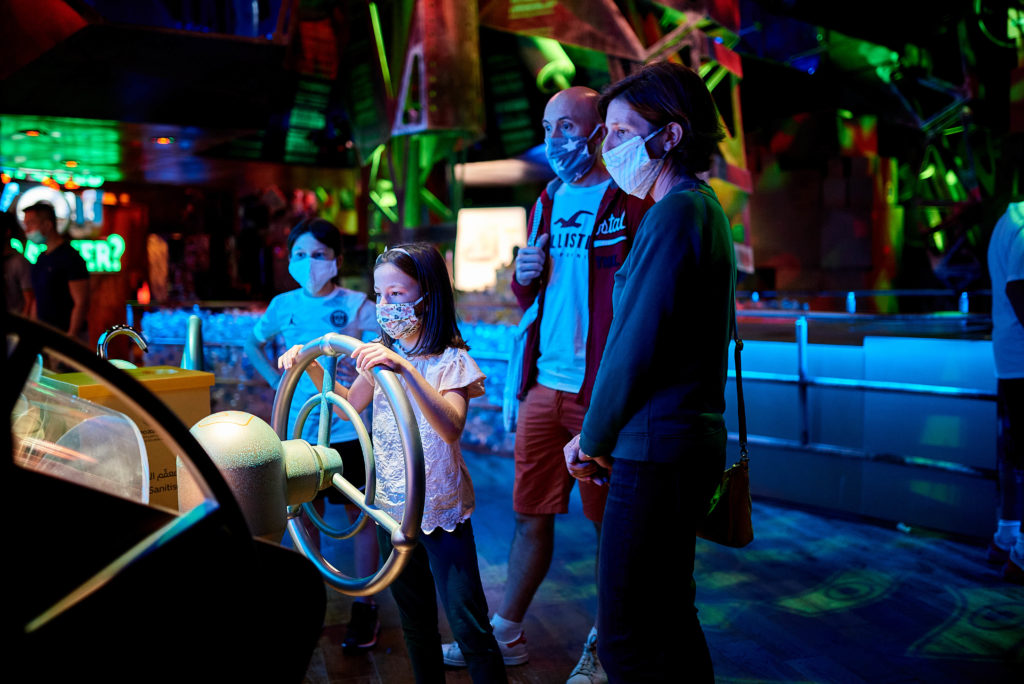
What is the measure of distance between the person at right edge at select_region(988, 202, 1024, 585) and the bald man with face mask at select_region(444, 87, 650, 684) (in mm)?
1834

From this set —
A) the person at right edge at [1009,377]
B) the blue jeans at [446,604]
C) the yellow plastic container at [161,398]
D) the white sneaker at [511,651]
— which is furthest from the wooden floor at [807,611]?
the yellow plastic container at [161,398]

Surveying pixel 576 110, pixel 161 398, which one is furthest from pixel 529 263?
pixel 161 398

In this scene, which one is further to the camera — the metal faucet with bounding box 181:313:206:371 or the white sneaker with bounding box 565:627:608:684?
the white sneaker with bounding box 565:627:608:684

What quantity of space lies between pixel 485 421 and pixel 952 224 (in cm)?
766

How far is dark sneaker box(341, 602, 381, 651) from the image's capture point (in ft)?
8.95

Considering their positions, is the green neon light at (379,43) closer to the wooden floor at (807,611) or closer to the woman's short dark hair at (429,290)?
the wooden floor at (807,611)

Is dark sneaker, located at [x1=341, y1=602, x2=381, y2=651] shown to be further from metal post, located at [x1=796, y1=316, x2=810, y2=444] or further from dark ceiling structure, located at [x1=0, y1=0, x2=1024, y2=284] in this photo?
dark ceiling structure, located at [x1=0, y1=0, x2=1024, y2=284]

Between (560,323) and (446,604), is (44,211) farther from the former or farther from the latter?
(446,604)

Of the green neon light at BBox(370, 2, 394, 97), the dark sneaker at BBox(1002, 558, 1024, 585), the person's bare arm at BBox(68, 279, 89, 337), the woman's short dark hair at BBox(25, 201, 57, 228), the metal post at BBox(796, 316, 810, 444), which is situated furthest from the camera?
the green neon light at BBox(370, 2, 394, 97)

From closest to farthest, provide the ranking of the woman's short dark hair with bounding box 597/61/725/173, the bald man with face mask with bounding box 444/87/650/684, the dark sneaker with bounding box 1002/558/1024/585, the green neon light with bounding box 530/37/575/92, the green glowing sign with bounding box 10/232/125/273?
the woman's short dark hair with bounding box 597/61/725/173
the bald man with face mask with bounding box 444/87/650/684
the dark sneaker with bounding box 1002/558/1024/585
the green neon light with bounding box 530/37/575/92
the green glowing sign with bounding box 10/232/125/273

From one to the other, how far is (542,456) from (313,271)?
0.97 metres

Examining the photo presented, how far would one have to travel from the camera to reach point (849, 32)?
8.71 metres

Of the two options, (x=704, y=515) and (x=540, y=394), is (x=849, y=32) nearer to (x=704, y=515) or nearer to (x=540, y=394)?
(x=540, y=394)

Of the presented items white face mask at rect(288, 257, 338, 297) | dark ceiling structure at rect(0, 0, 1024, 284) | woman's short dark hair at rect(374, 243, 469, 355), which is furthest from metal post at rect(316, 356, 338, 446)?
dark ceiling structure at rect(0, 0, 1024, 284)
